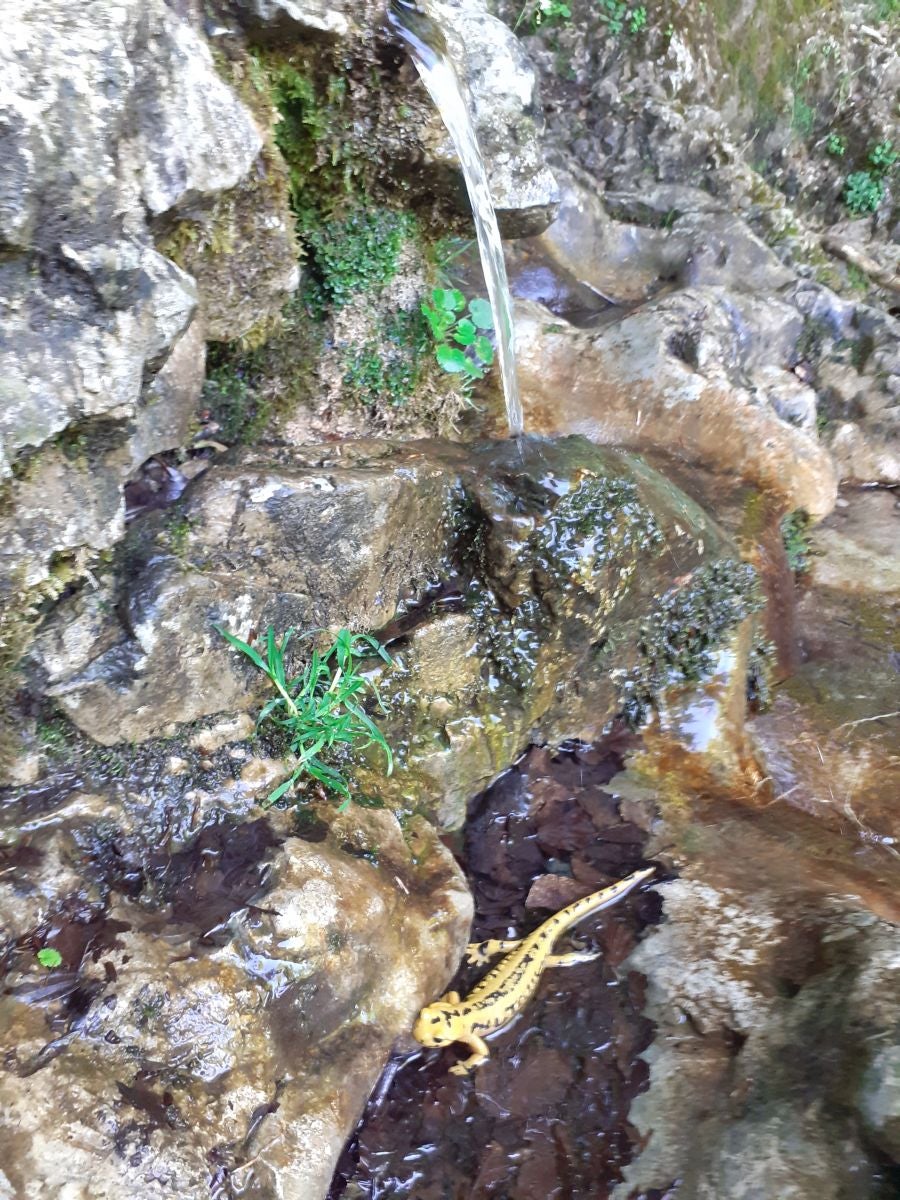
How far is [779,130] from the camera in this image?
8.23 metres

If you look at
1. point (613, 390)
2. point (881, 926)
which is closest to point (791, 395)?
point (613, 390)

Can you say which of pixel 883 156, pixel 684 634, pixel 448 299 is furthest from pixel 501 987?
pixel 883 156

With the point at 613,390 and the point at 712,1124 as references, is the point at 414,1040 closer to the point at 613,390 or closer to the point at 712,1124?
the point at 712,1124

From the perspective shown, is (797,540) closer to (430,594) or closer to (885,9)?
(430,594)

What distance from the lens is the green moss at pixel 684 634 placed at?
4.71m

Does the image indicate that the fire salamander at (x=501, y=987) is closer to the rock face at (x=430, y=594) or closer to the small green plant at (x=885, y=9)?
the rock face at (x=430, y=594)

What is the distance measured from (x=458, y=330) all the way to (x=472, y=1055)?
3.66 metres

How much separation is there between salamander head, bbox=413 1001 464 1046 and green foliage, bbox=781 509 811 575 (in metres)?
3.90

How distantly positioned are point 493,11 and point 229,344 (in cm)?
506

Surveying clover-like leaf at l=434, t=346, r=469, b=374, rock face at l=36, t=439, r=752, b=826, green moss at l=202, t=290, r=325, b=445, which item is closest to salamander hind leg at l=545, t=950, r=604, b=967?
rock face at l=36, t=439, r=752, b=826

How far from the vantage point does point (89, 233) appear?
241 centimetres

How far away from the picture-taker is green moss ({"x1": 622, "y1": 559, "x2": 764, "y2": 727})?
15.5 ft

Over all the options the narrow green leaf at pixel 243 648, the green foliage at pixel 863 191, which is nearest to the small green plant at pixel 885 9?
the green foliage at pixel 863 191

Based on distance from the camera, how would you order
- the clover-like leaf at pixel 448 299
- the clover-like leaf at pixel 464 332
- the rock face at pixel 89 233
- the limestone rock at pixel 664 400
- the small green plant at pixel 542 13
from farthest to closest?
the small green plant at pixel 542 13 < the limestone rock at pixel 664 400 < the clover-like leaf at pixel 464 332 < the clover-like leaf at pixel 448 299 < the rock face at pixel 89 233
